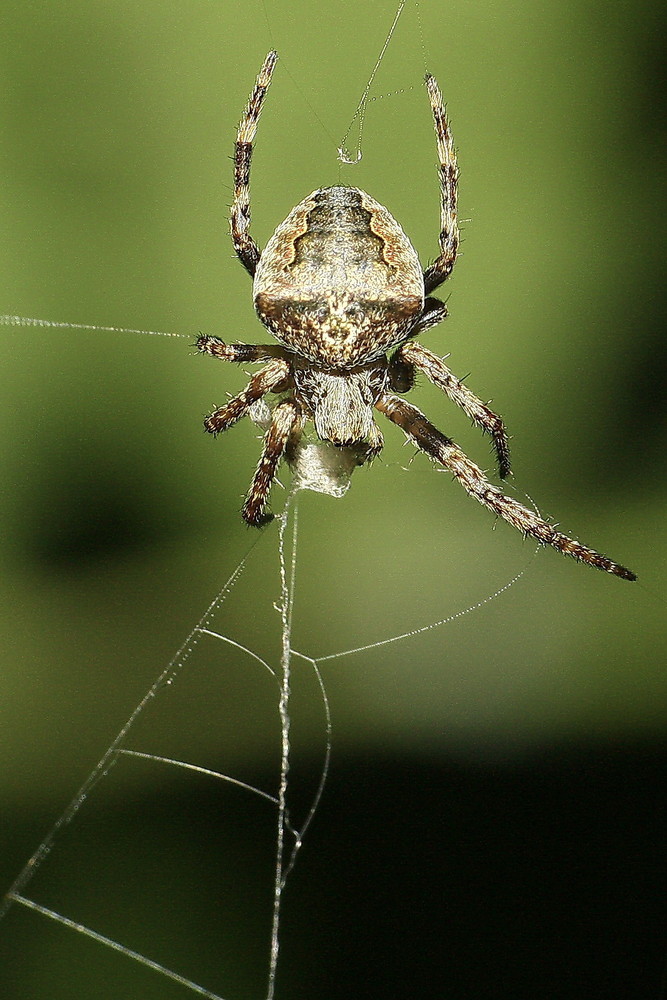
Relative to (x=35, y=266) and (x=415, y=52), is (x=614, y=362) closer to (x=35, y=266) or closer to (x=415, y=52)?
(x=415, y=52)

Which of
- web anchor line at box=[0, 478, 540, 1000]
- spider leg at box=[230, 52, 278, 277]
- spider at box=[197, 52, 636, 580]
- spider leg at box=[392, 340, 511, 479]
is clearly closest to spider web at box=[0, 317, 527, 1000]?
web anchor line at box=[0, 478, 540, 1000]

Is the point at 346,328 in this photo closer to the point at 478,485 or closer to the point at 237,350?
the point at 237,350

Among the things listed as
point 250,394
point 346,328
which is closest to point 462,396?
point 346,328

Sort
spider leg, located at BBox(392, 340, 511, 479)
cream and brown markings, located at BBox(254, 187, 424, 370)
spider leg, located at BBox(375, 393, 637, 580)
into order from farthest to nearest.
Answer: spider leg, located at BBox(392, 340, 511, 479) → spider leg, located at BBox(375, 393, 637, 580) → cream and brown markings, located at BBox(254, 187, 424, 370)

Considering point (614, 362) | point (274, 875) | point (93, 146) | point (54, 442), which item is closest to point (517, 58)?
point (614, 362)

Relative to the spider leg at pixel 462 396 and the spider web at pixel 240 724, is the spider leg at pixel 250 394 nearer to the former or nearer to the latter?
the spider web at pixel 240 724

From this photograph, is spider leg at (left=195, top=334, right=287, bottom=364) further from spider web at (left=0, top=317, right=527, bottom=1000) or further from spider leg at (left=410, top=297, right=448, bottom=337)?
spider leg at (left=410, top=297, right=448, bottom=337)
